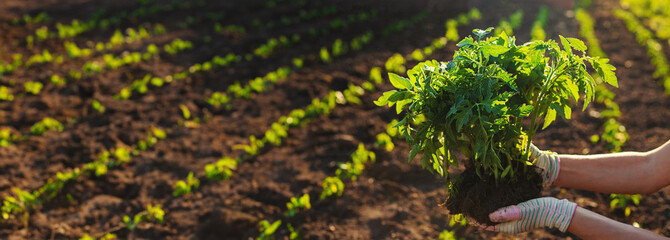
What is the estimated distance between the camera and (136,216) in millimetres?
3414

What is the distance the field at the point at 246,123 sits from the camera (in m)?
3.39

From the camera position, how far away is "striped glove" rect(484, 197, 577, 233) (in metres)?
2.19

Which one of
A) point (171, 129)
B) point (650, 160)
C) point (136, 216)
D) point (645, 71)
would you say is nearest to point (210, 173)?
point (136, 216)

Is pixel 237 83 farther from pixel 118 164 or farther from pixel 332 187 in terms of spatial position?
pixel 332 187

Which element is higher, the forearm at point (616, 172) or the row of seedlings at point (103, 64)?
the row of seedlings at point (103, 64)

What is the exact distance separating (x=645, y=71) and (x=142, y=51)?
6571 mm

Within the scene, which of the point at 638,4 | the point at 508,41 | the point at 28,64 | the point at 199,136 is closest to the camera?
the point at 508,41

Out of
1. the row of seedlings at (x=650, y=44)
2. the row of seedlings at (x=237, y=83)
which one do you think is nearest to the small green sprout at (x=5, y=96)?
the row of seedlings at (x=237, y=83)

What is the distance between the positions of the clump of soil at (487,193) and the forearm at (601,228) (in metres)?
0.23

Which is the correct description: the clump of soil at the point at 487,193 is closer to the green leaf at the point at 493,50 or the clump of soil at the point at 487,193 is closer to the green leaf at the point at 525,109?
the green leaf at the point at 525,109

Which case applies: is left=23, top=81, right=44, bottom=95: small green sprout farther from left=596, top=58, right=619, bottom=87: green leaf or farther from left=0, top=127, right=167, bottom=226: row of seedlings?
left=596, top=58, right=619, bottom=87: green leaf

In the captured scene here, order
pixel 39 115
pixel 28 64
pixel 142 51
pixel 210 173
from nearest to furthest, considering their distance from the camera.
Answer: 1. pixel 210 173
2. pixel 39 115
3. pixel 28 64
4. pixel 142 51

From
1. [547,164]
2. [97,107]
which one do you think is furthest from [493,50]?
[97,107]

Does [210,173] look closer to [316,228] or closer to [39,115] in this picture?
[316,228]
